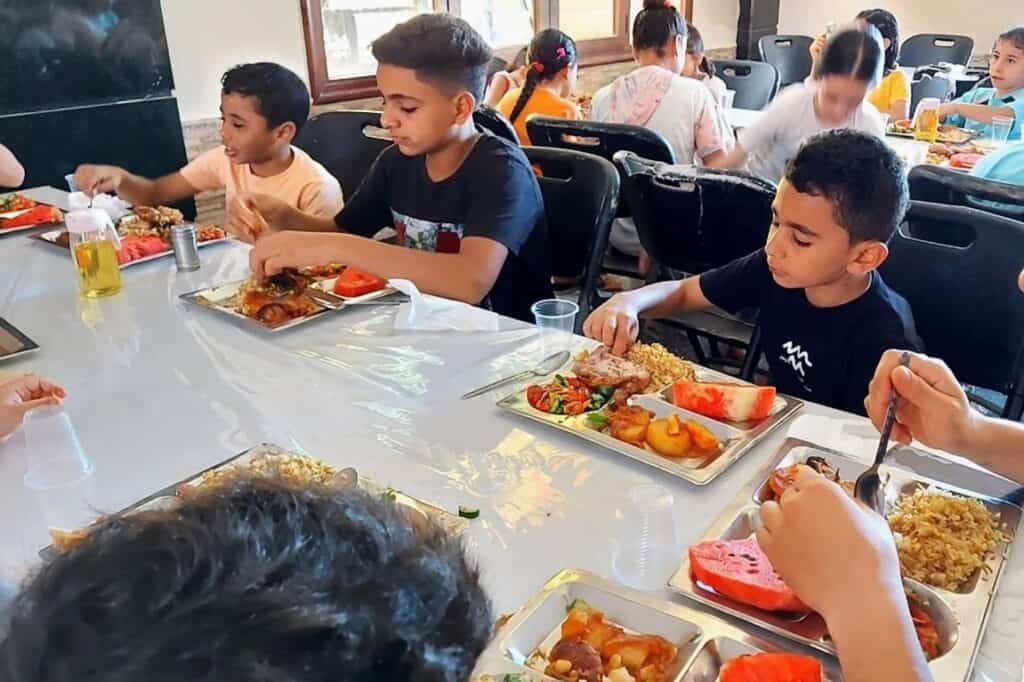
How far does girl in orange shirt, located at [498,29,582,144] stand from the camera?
3.00 m

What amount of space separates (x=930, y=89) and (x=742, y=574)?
381 centimetres

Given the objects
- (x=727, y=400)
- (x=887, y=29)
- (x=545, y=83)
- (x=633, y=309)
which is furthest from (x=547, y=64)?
(x=727, y=400)

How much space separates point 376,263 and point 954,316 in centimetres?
98

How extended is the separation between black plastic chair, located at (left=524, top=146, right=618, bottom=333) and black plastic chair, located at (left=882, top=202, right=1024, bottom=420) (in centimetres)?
57

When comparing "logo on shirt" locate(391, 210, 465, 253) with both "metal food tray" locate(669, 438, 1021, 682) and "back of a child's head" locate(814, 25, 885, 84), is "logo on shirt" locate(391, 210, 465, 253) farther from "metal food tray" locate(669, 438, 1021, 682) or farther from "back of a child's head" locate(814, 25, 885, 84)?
"back of a child's head" locate(814, 25, 885, 84)

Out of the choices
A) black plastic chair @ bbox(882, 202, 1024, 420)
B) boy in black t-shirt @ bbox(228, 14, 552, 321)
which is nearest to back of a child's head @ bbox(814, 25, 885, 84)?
black plastic chair @ bbox(882, 202, 1024, 420)

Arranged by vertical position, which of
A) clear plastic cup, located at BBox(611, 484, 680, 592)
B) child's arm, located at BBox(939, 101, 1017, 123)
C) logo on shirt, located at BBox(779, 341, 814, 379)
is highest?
child's arm, located at BBox(939, 101, 1017, 123)

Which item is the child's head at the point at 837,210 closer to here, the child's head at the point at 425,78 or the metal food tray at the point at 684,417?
the metal food tray at the point at 684,417

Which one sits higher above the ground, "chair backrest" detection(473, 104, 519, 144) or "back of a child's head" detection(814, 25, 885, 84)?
"back of a child's head" detection(814, 25, 885, 84)

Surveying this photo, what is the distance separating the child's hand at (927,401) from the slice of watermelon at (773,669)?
36cm

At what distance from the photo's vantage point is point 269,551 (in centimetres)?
35

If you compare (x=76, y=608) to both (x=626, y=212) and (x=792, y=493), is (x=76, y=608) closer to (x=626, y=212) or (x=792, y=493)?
(x=792, y=493)

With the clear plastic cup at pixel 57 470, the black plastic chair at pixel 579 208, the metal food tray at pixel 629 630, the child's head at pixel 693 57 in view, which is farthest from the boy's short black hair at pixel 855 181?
the child's head at pixel 693 57

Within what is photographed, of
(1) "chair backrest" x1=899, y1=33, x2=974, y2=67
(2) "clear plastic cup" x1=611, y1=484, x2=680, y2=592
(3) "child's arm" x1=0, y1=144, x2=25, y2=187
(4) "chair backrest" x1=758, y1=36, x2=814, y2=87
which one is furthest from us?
(4) "chair backrest" x1=758, y1=36, x2=814, y2=87
